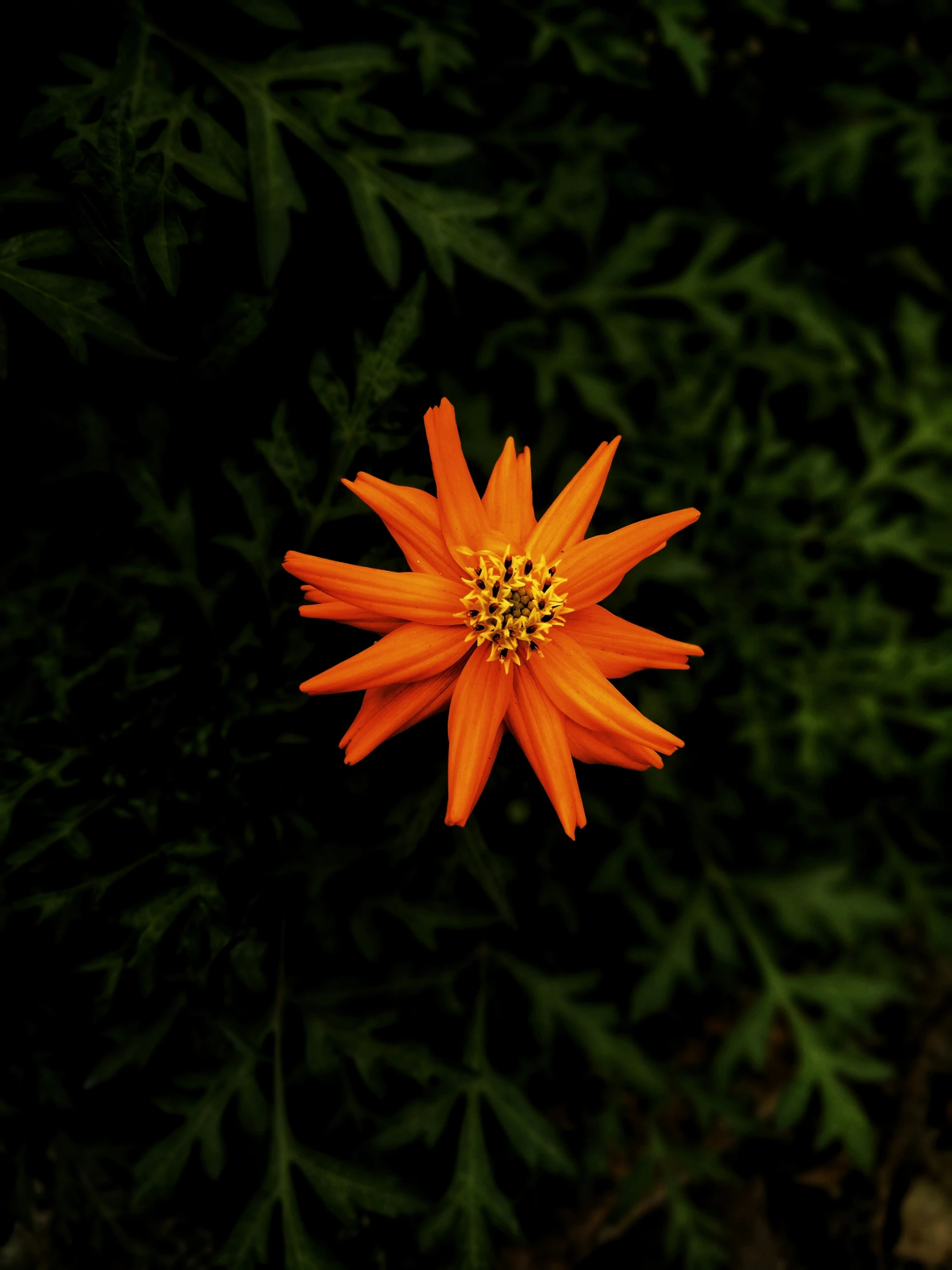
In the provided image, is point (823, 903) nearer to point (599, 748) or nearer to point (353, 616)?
point (599, 748)

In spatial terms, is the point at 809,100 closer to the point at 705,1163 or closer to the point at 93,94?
the point at 93,94

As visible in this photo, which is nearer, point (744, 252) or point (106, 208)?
point (106, 208)

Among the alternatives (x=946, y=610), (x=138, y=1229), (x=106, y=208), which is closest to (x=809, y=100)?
(x=946, y=610)

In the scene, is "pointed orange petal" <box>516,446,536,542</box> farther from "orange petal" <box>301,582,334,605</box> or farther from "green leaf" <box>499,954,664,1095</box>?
"green leaf" <box>499,954,664,1095</box>

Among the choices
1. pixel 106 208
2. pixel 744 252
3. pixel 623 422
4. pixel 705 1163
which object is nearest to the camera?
pixel 106 208

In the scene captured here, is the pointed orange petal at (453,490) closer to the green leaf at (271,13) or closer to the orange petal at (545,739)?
the orange petal at (545,739)
